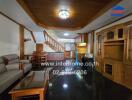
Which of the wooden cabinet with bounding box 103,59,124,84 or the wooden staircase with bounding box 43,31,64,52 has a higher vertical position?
the wooden staircase with bounding box 43,31,64,52

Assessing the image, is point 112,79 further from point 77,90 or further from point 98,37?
point 98,37

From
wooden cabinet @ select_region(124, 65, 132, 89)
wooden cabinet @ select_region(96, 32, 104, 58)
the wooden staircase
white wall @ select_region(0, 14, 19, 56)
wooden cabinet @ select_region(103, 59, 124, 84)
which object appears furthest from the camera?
the wooden staircase

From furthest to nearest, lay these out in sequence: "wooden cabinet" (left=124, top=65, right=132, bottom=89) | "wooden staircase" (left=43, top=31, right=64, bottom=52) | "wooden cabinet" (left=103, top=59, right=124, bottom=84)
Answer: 1. "wooden staircase" (left=43, top=31, right=64, bottom=52)
2. "wooden cabinet" (left=103, top=59, right=124, bottom=84)
3. "wooden cabinet" (left=124, top=65, right=132, bottom=89)

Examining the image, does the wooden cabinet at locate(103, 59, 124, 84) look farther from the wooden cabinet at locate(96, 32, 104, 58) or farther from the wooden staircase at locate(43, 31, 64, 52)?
the wooden staircase at locate(43, 31, 64, 52)

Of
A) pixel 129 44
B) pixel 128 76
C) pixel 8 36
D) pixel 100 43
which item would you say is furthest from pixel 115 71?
pixel 8 36

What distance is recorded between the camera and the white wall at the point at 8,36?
149 inches

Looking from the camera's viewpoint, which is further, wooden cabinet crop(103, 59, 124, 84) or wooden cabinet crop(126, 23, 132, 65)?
wooden cabinet crop(103, 59, 124, 84)

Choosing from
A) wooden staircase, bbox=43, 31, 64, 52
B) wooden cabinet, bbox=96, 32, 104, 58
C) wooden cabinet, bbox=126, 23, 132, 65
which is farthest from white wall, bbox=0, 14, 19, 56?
wooden cabinet, bbox=126, 23, 132, 65

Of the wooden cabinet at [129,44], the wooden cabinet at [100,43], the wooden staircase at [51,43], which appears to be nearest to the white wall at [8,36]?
the wooden cabinet at [100,43]

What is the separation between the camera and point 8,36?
4254mm

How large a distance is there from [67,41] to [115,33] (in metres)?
8.76

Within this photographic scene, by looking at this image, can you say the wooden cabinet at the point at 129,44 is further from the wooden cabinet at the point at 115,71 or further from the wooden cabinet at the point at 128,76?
the wooden cabinet at the point at 115,71

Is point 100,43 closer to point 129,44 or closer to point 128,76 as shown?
point 129,44

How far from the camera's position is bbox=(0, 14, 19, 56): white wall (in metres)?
3.79
